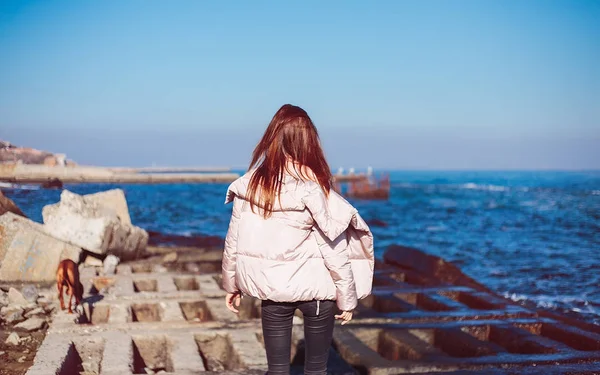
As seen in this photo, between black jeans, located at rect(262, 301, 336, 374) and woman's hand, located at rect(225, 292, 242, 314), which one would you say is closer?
black jeans, located at rect(262, 301, 336, 374)

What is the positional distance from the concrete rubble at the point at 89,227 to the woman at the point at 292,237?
21.1 feet

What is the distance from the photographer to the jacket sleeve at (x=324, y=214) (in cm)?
284

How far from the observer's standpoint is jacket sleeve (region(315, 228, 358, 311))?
9.45 ft

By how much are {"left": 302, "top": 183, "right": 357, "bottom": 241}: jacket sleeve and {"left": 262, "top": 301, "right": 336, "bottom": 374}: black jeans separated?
355mm

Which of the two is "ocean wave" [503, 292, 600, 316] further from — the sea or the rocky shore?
the rocky shore

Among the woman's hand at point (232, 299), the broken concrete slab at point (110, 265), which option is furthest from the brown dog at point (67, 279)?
the woman's hand at point (232, 299)

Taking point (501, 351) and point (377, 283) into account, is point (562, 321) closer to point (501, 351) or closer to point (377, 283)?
point (501, 351)

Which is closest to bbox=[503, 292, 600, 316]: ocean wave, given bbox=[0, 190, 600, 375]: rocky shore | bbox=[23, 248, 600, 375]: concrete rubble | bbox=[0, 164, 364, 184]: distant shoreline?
bbox=[0, 190, 600, 375]: rocky shore

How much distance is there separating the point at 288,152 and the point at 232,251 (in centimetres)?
55

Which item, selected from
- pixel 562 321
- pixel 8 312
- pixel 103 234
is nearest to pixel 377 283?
pixel 562 321

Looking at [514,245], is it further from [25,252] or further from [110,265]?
[25,252]

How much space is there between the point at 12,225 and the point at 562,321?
6619 millimetres

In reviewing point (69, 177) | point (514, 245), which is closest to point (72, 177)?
point (69, 177)

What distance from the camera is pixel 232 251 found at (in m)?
3.00
